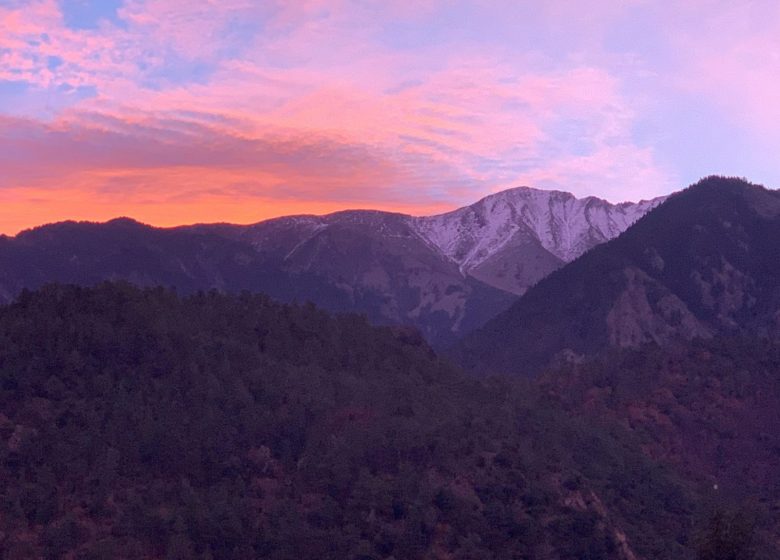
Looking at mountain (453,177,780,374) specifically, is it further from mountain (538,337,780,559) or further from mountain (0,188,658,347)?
mountain (538,337,780,559)

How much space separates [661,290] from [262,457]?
9342cm

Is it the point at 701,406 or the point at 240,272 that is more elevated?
the point at 240,272

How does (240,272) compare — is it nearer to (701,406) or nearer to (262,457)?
(701,406)

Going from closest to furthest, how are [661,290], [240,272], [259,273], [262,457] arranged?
[262,457], [661,290], [240,272], [259,273]

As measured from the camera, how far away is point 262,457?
4453 centimetres

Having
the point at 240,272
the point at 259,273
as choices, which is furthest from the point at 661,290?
the point at 240,272

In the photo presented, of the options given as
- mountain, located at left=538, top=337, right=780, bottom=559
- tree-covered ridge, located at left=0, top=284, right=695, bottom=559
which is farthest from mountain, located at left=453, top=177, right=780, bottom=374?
tree-covered ridge, located at left=0, top=284, right=695, bottom=559

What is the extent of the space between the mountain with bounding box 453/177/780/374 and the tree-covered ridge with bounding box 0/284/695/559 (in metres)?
66.5

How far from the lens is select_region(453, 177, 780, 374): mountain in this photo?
125875mm

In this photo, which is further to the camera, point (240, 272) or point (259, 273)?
point (259, 273)

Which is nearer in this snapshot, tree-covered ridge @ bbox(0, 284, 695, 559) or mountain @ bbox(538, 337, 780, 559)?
tree-covered ridge @ bbox(0, 284, 695, 559)

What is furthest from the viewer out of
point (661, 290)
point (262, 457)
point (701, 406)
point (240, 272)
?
point (240, 272)

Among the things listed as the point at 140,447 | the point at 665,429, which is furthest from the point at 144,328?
the point at 665,429

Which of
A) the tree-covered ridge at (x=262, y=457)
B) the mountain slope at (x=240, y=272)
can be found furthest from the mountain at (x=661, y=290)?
the tree-covered ridge at (x=262, y=457)
